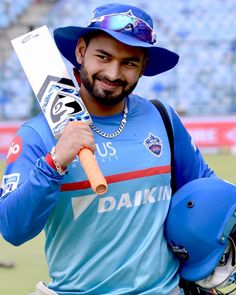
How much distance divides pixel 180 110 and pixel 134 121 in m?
13.7

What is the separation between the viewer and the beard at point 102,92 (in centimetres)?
277

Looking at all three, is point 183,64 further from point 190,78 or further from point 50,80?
point 50,80

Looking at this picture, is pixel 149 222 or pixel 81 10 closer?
pixel 149 222

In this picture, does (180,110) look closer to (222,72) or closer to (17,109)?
(222,72)

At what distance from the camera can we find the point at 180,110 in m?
16.5

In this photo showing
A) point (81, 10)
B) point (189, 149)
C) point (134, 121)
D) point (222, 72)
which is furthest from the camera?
point (81, 10)

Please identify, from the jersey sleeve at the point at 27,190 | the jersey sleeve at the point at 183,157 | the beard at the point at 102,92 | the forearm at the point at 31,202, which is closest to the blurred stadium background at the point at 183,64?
the jersey sleeve at the point at 183,157

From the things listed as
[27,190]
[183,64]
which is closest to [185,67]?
[183,64]

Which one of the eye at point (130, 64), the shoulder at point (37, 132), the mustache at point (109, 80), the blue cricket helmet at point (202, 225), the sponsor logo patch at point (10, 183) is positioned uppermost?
the eye at point (130, 64)

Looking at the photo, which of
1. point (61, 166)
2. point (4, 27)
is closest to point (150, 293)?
point (61, 166)

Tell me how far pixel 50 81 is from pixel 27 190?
537 mm

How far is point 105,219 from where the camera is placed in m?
2.70

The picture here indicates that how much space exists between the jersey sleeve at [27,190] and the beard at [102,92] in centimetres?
26

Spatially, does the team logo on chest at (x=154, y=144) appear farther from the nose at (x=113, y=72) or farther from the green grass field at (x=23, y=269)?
the green grass field at (x=23, y=269)
